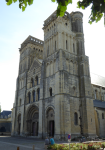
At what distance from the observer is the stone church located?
83.5 feet

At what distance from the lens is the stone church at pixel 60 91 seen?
2545 cm

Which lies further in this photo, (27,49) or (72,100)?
(27,49)

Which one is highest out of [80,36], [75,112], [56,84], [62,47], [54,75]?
[80,36]

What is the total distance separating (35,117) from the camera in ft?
107

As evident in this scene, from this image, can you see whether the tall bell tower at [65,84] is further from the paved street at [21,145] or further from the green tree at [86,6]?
the green tree at [86,6]

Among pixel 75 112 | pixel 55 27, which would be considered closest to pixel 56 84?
pixel 75 112

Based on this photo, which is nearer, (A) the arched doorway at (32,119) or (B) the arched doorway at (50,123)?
(B) the arched doorway at (50,123)

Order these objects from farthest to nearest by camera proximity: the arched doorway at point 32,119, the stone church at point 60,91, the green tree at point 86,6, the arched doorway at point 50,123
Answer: the arched doorway at point 32,119 < the arched doorway at point 50,123 < the stone church at point 60,91 < the green tree at point 86,6

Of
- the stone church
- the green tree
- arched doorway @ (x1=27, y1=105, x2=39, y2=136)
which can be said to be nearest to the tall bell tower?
the stone church

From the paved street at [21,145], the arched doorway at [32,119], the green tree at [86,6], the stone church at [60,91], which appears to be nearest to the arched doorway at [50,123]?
the stone church at [60,91]

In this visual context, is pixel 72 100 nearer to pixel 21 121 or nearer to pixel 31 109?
pixel 31 109

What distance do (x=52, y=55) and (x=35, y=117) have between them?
1417 centimetres

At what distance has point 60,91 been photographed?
25.3 metres

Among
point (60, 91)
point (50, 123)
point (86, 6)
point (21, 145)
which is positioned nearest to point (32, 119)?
point (50, 123)
